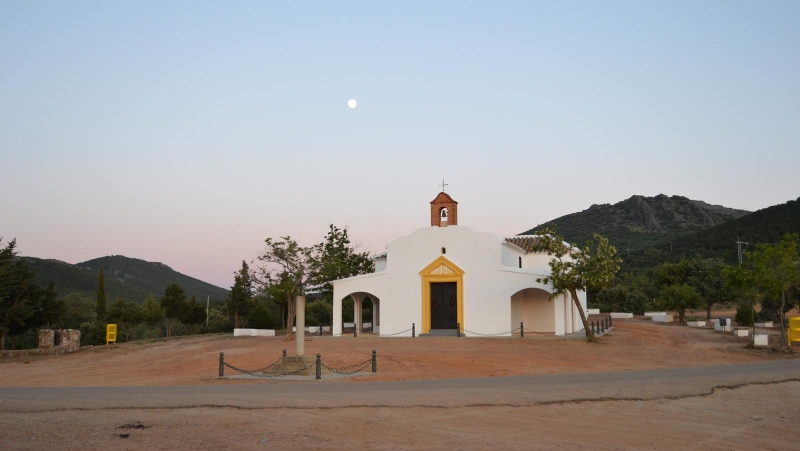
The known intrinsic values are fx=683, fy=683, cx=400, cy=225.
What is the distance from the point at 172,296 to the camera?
49.7m

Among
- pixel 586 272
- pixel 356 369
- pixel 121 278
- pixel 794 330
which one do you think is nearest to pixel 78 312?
pixel 356 369

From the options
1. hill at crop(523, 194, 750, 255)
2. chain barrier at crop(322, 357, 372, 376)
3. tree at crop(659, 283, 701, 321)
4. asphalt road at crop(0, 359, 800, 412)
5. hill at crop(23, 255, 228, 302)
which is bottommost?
asphalt road at crop(0, 359, 800, 412)

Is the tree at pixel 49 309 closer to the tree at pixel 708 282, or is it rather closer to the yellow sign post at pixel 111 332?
the yellow sign post at pixel 111 332

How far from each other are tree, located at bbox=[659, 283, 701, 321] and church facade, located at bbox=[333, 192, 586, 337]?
15.4 m

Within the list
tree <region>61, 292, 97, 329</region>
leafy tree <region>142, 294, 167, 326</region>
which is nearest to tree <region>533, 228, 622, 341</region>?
leafy tree <region>142, 294, 167, 326</region>

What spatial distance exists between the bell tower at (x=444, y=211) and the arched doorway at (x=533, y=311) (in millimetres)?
5126

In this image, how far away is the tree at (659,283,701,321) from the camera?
4700 cm

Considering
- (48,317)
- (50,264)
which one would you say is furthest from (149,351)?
(50,264)

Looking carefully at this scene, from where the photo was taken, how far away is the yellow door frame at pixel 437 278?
33562mm

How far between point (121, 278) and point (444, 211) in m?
78.1

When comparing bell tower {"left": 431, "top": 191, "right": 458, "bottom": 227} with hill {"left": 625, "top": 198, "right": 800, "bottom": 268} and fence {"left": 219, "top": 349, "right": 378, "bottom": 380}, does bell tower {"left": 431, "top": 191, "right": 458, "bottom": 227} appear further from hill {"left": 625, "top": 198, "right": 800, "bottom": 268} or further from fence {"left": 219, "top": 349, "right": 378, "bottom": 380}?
hill {"left": 625, "top": 198, "right": 800, "bottom": 268}

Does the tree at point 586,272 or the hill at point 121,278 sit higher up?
the hill at point 121,278

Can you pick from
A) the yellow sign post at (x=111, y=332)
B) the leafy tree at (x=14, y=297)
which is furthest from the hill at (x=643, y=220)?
the leafy tree at (x=14, y=297)

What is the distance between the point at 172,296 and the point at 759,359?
38.4 metres
